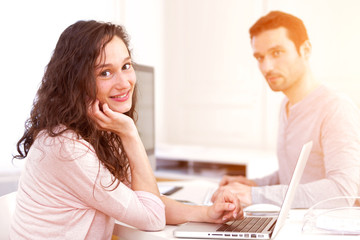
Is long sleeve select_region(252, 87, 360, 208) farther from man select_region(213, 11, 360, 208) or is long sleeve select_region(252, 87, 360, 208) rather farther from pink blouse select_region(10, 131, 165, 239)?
pink blouse select_region(10, 131, 165, 239)

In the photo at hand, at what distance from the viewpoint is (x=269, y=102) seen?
12.0 feet

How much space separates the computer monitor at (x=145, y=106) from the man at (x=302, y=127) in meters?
0.39

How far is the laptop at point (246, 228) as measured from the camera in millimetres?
1211

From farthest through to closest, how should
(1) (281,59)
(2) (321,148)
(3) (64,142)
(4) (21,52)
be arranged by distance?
(4) (21,52), (1) (281,59), (2) (321,148), (3) (64,142)

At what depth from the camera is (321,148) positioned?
1844 millimetres

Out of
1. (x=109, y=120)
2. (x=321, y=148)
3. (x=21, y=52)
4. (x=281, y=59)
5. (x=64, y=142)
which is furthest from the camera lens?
(x=21, y=52)

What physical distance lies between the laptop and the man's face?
802 millimetres

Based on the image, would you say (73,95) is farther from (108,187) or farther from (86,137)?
(108,187)

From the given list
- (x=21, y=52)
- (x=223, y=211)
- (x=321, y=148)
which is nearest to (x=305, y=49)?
(x=321, y=148)

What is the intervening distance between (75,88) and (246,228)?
0.61 metres

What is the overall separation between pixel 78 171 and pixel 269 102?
2.64 metres

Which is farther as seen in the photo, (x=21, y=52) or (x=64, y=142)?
(x=21, y=52)

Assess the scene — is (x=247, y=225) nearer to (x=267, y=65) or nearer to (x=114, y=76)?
(x=114, y=76)

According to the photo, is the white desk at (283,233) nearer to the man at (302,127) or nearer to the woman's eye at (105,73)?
the man at (302,127)
